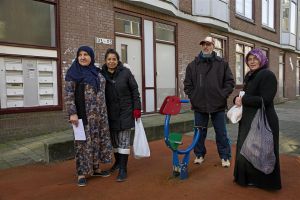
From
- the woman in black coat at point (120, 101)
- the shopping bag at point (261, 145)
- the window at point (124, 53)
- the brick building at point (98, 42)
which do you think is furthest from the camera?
the window at point (124, 53)

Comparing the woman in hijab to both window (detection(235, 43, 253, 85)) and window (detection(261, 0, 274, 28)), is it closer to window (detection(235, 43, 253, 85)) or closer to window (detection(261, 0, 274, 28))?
window (detection(235, 43, 253, 85))

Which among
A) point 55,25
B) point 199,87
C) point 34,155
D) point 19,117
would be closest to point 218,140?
point 199,87

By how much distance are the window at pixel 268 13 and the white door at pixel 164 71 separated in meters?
9.50

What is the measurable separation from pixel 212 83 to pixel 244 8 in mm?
12905

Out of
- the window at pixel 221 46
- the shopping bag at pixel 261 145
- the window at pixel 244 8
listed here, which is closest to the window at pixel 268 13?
the window at pixel 244 8

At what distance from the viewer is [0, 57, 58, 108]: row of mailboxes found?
715cm

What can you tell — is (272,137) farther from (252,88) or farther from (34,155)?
(34,155)

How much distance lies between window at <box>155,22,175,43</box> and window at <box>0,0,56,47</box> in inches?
159

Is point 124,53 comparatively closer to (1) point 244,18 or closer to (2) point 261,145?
(2) point 261,145

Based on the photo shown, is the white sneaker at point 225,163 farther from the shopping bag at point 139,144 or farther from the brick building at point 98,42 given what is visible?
the brick building at point 98,42

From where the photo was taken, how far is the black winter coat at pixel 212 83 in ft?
17.3

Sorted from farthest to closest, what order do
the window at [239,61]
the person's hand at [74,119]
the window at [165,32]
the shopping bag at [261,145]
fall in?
the window at [239,61] < the window at [165,32] < the person's hand at [74,119] < the shopping bag at [261,145]

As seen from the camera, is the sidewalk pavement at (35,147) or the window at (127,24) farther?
the window at (127,24)

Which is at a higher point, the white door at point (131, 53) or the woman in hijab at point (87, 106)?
the white door at point (131, 53)
